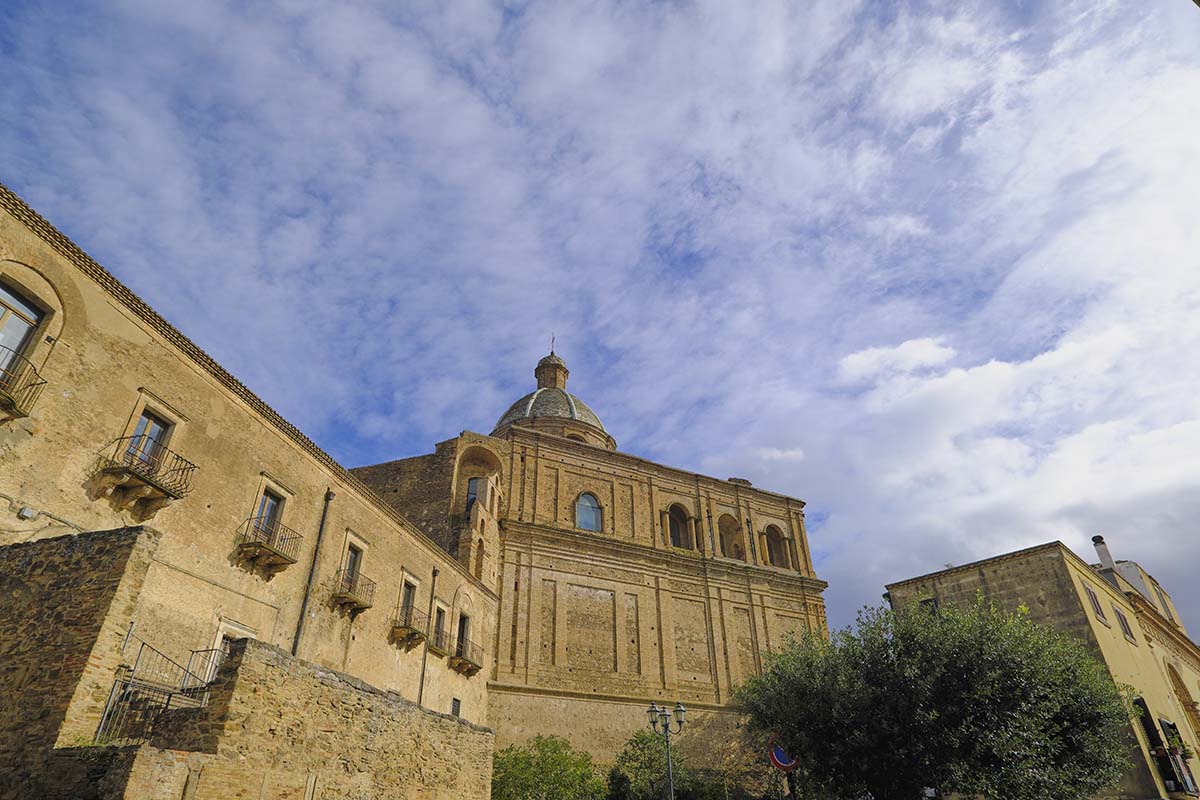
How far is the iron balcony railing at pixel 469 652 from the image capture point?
2188 centimetres

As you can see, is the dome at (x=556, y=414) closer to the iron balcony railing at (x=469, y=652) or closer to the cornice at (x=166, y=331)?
the iron balcony railing at (x=469, y=652)

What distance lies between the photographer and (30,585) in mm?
8789

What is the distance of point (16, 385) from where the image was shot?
34.7 feet

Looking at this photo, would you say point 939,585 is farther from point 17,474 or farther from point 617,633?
point 17,474

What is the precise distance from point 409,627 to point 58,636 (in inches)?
434

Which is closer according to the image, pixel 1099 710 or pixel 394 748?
pixel 394 748

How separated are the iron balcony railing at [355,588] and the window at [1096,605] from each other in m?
24.3

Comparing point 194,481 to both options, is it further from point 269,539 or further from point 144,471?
point 269,539

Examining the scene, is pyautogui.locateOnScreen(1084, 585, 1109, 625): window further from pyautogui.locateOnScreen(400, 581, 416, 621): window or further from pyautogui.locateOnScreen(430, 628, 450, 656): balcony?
pyautogui.locateOnScreen(400, 581, 416, 621): window

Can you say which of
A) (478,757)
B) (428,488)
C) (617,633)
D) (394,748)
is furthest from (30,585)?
(617,633)

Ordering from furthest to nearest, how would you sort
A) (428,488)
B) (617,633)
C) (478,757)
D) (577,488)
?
1. (577,488)
2. (617,633)
3. (428,488)
4. (478,757)

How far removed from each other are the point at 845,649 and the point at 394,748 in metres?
12.8

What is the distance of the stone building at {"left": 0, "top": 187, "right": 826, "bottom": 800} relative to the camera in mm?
8328

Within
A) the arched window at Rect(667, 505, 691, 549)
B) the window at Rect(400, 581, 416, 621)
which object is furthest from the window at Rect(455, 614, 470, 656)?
the arched window at Rect(667, 505, 691, 549)
